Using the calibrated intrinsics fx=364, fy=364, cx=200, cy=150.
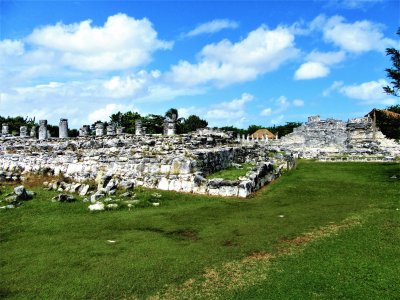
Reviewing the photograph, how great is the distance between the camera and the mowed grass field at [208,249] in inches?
276

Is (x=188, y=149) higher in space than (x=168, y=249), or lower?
higher

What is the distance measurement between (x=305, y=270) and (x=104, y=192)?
10541mm

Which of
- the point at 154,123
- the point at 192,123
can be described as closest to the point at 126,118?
the point at 154,123

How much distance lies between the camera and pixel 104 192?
15977mm

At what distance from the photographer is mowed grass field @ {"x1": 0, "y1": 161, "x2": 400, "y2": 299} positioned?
7.02 m

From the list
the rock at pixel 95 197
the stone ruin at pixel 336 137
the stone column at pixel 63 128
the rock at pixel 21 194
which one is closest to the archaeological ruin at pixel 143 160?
the stone column at pixel 63 128

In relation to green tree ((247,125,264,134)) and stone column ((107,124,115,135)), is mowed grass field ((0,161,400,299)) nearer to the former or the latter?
stone column ((107,124,115,135))

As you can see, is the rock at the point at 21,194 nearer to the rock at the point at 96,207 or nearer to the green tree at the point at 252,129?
the rock at the point at 96,207

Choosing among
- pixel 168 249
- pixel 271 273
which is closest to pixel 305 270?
pixel 271 273

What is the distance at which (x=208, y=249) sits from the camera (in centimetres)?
→ 922

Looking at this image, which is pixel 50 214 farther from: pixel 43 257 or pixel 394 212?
pixel 394 212

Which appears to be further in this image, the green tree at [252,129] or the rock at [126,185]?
the green tree at [252,129]

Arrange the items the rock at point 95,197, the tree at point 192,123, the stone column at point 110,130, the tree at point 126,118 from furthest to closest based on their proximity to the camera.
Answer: the tree at point 192,123 < the tree at point 126,118 < the stone column at point 110,130 < the rock at point 95,197

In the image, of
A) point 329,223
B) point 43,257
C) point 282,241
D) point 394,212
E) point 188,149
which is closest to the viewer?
point 43,257
